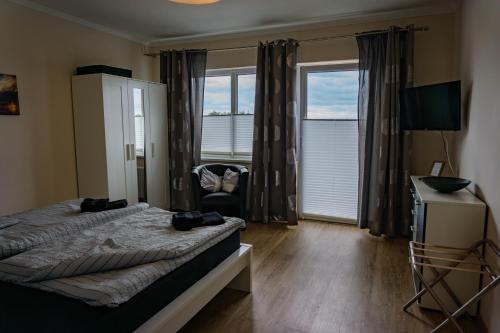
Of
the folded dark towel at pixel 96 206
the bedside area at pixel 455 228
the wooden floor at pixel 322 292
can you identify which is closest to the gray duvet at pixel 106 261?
the folded dark towel at pixel 96 206

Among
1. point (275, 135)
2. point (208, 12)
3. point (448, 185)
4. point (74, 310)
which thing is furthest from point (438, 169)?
point (74, 310)

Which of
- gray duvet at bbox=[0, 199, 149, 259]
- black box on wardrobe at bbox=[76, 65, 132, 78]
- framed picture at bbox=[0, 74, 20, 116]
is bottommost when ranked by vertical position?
gray duvet at bbox=[0, 199, 149, 259]

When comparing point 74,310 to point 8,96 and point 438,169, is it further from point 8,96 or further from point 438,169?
point 438,169

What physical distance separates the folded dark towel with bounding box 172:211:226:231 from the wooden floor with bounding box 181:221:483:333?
0.60 m

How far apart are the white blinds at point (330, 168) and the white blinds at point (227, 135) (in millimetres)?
849

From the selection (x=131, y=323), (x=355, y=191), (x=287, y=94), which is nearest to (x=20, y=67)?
(x=287, y=94)

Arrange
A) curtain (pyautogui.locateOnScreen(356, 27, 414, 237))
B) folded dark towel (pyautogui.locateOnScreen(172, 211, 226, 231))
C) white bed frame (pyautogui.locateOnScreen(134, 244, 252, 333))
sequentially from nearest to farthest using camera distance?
white bed frame (pyautogui.locateOnScreen(134, 244, 252, 333)) → folded dark towel (pyautogui.locateOnScreen(172, 211, 226, 231)) → curtain (pyautogui.locateOnScreen(356, 27, 414, 237))

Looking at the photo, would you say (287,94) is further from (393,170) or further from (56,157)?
(56,157)

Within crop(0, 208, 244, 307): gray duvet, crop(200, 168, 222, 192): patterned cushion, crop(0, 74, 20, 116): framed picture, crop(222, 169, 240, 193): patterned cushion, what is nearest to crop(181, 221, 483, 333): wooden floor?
crop(0, 208, 244, 307): gray duvet

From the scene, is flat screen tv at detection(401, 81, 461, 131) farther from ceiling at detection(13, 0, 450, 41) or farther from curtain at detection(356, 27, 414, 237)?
ceiling at detection(13, 0, 450, 41)

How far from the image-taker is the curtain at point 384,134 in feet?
12.5

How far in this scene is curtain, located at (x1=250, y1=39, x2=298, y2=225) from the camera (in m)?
4.32

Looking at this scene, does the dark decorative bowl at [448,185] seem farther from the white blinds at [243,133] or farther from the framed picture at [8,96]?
the framed picture at [8,96]

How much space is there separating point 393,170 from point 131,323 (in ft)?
10.6
